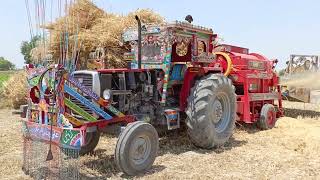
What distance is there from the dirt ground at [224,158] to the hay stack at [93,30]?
209 centimetres

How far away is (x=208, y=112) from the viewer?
7.46 meters

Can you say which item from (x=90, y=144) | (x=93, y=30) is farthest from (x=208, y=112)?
(x=93, y=30)

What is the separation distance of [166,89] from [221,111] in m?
1.47

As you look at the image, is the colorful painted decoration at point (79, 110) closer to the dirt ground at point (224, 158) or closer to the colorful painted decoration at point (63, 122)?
the colorful painted decoration at point (63, 122)

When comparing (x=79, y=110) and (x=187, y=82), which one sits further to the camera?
(x=187, y=82)

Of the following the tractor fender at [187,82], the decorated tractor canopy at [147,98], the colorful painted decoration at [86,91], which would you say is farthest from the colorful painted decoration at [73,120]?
the tractor fender at [187,82]

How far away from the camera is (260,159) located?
713 centimetres

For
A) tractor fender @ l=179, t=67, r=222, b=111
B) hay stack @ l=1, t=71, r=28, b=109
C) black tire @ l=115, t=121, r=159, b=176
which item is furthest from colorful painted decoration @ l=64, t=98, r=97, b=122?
hay stack @ l=1, t=71, r=28, b=109

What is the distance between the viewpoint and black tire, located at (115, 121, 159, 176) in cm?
591

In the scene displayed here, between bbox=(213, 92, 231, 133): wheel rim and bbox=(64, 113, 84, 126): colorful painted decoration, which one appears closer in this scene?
bbox=(64, 113, 84, 126): colorful painted decoration

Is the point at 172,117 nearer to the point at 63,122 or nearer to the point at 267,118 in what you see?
the point at 63,122

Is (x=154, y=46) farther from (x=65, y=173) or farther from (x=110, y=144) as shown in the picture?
(x=65, y=173)

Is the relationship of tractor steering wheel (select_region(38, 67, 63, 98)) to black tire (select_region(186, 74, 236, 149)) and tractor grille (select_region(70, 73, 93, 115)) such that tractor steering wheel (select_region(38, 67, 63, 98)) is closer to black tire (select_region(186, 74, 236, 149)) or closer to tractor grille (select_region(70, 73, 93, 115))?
tractor grille (select_region(70, 73, 93, 115))

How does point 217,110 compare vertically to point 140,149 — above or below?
above
